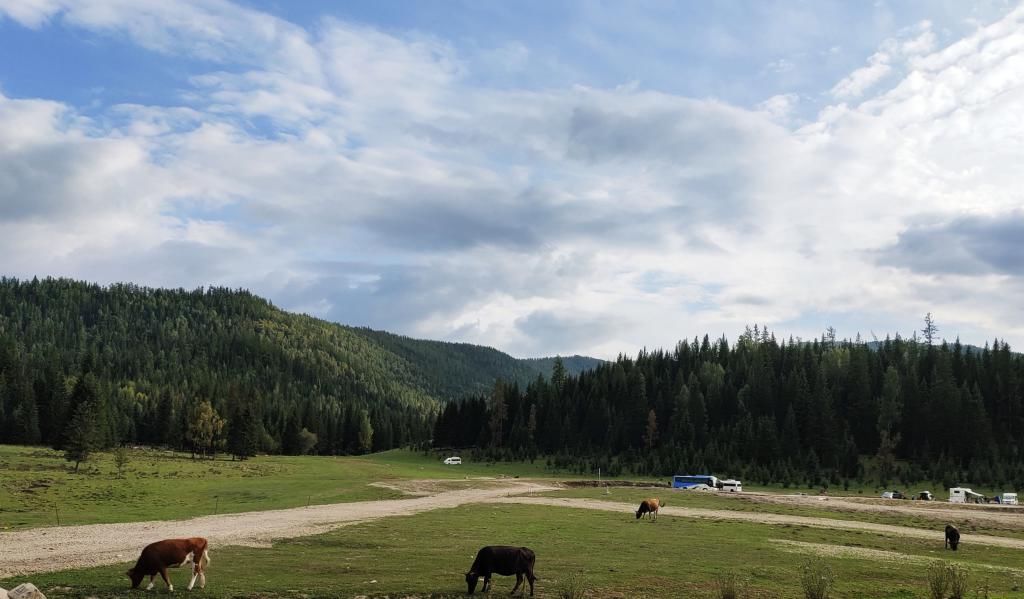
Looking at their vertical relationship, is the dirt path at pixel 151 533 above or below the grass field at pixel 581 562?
below

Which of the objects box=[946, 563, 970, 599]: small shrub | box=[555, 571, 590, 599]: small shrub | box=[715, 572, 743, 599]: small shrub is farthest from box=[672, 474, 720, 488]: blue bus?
box=[946, 563, 970, 599]: small shrub

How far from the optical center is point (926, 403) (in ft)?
394

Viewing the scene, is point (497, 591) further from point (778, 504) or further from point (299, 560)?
point (778, 504)

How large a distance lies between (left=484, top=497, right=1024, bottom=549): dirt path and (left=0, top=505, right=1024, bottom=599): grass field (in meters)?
4.36

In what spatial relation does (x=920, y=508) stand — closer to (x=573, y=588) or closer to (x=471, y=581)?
(x=573, y=588)

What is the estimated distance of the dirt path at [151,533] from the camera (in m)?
26.4

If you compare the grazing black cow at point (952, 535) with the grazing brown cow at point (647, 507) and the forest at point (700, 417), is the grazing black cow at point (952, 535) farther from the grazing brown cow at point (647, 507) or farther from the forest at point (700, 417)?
the forest at point (700, 417)

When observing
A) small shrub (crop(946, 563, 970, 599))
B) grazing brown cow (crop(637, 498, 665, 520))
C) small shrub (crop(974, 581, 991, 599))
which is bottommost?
grazing brown cow (crop(637, 498, 665, 520))

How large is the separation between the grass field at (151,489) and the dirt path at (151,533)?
4021 mm

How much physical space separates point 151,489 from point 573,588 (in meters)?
54.5

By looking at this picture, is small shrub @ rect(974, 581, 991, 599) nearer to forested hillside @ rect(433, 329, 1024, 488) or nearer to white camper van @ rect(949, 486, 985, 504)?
white camper van @ rect(949, 486, 985, 504)

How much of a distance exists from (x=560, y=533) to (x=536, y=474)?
81.3m

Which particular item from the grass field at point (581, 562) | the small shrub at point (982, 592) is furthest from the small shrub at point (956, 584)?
the grass field at point (581, 562)

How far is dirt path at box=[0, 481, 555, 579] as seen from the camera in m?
26.4
